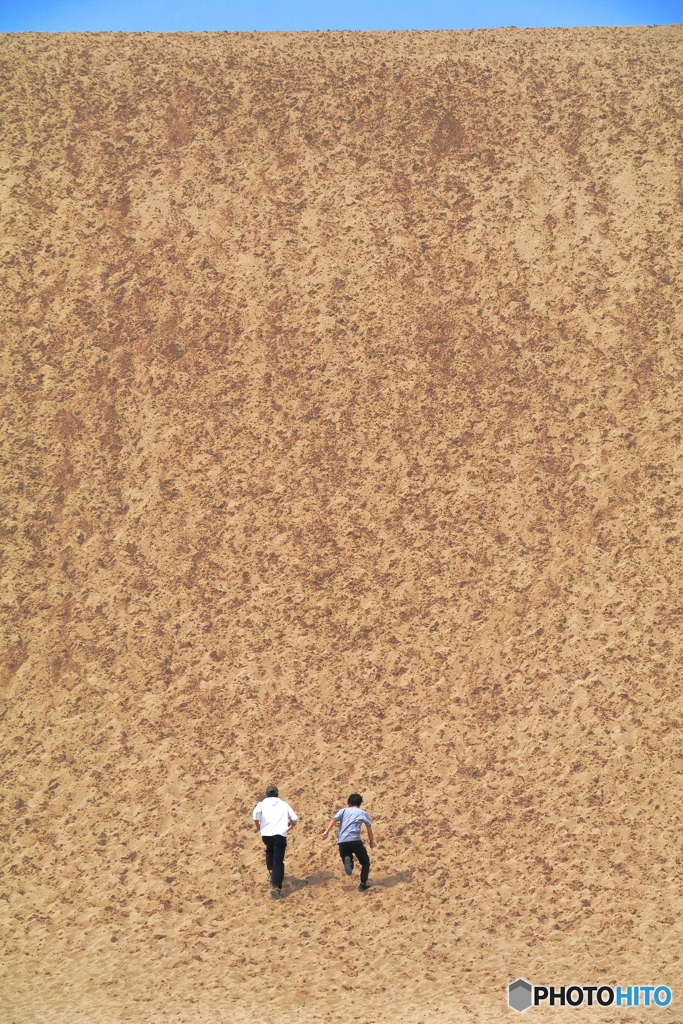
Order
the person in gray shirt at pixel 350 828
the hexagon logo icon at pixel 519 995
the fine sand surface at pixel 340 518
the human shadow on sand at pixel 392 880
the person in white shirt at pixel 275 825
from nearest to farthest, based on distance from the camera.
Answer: the hexagon logo icon at pixel 519 995
the person in gray shirt at pixel 350 828
the person in white shirt at pixel 275 825
the fine sand surface at pixel 340 518
the human shadow on sand at pixel 392 880

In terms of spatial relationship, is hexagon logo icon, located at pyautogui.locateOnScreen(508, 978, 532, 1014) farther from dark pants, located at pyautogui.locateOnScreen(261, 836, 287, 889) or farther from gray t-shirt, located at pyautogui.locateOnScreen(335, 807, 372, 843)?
dark pants, located at pyautogui.locateOnScreen(261, 836, 287, 889)

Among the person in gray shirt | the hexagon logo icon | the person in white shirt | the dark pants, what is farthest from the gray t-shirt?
the hexagon logo icon

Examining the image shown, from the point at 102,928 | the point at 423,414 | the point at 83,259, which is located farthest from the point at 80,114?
the point at 102,928

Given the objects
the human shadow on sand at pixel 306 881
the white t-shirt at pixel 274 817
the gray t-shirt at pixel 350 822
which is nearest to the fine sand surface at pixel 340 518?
the human shadow on sand at pixel 306 881

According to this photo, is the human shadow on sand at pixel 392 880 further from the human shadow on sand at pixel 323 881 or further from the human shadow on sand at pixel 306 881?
the human shadow on sand at pixel 306 881

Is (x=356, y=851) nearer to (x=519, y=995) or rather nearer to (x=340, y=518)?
(x=519, y=995)
